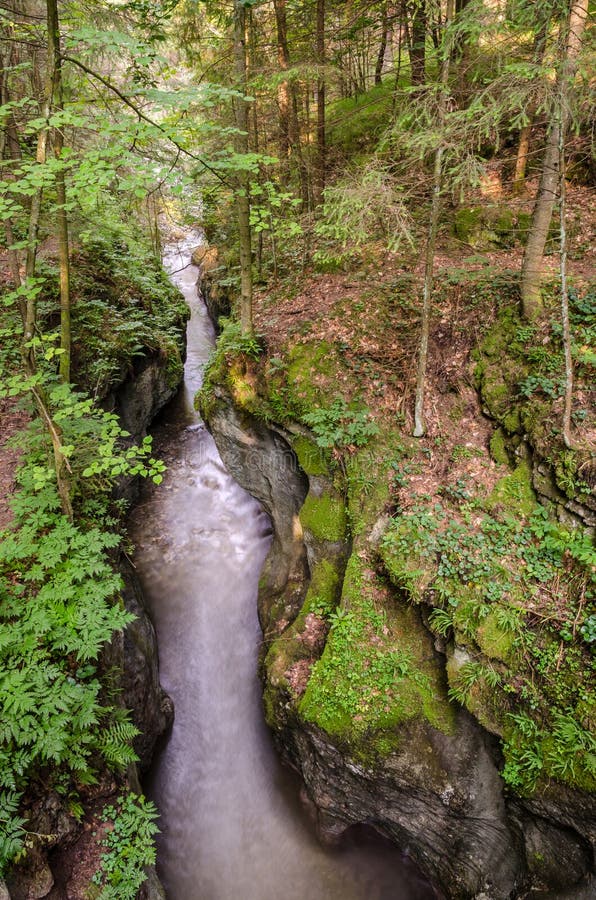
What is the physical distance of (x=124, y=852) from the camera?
4605 mm

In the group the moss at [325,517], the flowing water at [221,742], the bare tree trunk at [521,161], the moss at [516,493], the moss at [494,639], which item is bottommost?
the flowing water at [221,742]

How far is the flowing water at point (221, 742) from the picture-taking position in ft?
20.9

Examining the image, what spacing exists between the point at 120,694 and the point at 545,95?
9.35 m

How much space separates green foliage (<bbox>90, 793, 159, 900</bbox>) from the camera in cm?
434

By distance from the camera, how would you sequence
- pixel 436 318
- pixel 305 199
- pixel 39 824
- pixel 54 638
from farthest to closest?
pixel 305 199 < pixel 436 318 < pixel 54 638 < pixel 39 824

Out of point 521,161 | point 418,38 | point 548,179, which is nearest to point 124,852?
point 548,179

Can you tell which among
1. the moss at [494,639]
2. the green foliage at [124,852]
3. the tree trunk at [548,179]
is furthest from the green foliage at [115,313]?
the moss at [494,639]

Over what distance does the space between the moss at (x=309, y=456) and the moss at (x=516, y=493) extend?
9.08 feet

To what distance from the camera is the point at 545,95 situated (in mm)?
4914

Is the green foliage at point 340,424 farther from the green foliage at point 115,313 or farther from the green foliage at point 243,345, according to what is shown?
the green foliage at point 115,313

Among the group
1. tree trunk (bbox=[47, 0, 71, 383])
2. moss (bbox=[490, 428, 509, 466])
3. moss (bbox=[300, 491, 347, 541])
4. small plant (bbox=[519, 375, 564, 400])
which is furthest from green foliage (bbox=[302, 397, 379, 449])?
tree trunk (bbox=[47, 0, 71, 383])

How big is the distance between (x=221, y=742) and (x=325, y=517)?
455 cm

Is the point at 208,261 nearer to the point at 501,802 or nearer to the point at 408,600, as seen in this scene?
the point at 408,600

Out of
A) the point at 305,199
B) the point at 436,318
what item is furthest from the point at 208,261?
the point at 436,318
